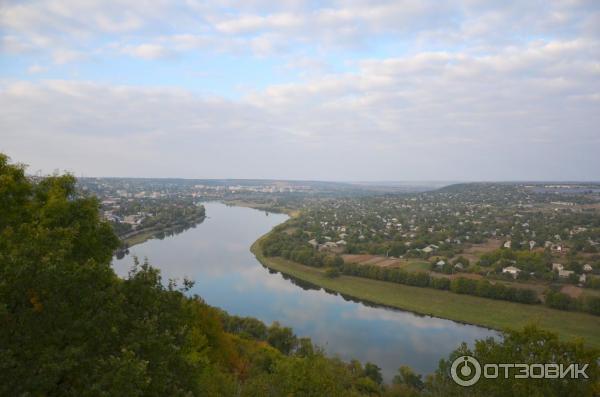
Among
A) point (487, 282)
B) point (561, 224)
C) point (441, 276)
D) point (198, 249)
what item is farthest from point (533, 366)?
point (561, 224)

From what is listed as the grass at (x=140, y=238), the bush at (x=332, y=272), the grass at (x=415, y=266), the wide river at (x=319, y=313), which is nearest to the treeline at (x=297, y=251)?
the bush at (x=332, y=272)

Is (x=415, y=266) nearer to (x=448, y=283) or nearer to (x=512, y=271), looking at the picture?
(x=448, y=283)

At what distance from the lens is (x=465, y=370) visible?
10.4m

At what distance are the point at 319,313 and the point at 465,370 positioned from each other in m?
14.9

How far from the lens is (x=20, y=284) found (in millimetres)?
4086

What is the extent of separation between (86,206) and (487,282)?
26.5 m

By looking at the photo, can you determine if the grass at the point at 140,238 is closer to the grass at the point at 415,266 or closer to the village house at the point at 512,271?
the grass at the point at 415,266

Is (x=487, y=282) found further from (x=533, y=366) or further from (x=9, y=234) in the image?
(x=9, y=234)

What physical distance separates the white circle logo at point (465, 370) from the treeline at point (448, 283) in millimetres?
17873

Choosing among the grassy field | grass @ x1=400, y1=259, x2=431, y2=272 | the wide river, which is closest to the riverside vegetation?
the wide river

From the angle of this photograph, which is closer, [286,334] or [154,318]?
[154,318]

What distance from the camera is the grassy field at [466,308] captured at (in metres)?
Result: 21.8

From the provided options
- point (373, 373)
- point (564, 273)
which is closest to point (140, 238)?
point (373, 373)

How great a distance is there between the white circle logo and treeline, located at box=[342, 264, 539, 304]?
1787 centimetres
